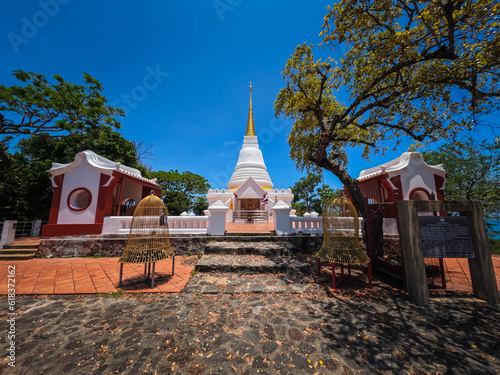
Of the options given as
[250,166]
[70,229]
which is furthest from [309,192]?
[70,229]

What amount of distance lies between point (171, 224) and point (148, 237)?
3279mm

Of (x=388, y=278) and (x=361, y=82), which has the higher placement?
(x=361, y=82)

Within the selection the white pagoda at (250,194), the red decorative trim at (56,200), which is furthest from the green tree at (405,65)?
the red decorative trim at (56,200)

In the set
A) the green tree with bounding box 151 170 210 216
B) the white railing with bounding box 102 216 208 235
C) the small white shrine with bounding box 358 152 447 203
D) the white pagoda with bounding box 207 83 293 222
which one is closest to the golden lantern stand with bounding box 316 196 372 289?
the white railing with bounding box 102 216 208 235

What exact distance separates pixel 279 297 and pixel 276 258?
203 cm

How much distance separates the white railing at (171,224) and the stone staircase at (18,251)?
2.51 m

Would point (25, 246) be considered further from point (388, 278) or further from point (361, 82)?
point (361, 82)

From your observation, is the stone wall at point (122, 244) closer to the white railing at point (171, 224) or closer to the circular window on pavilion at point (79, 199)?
the white railing at point (171, 224)

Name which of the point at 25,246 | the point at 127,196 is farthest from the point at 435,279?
the point at 127,196

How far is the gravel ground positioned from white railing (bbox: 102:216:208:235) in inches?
150

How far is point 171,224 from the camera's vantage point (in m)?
7.86

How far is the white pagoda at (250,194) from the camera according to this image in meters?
13.5

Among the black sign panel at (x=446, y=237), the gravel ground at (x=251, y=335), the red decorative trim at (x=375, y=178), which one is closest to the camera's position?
the gravel ground at (x=251, y=335)

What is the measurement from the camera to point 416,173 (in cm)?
984
